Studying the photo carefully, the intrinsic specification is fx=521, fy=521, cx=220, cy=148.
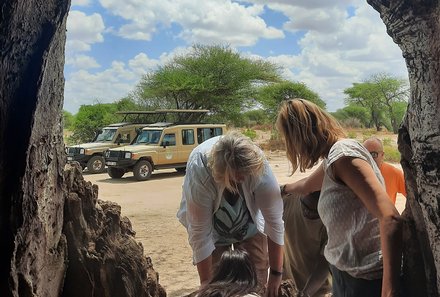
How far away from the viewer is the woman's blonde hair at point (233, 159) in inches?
92.1

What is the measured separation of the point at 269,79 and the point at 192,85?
5.43 meters

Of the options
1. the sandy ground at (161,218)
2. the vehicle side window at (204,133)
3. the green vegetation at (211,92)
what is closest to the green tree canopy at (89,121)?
the green vegetation at (211,92)

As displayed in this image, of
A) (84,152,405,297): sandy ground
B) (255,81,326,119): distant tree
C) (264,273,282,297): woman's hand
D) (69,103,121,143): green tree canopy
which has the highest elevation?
(255,81,326,119): distant tree

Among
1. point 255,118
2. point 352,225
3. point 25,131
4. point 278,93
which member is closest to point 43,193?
point 25,131

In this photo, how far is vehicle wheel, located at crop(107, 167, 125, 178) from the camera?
1523 cm

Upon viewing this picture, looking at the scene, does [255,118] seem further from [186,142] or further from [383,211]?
[383,211]

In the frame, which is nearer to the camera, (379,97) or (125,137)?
(125,137)

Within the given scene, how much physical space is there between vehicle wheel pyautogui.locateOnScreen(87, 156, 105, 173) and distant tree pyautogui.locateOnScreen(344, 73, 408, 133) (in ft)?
72.6

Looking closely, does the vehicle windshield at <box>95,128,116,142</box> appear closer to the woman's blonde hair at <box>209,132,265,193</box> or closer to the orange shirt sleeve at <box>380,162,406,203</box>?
the orange shirt sleeve at <box>380,162,406,203</box>

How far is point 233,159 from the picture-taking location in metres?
2.33

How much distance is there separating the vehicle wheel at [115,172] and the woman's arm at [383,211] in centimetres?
1377

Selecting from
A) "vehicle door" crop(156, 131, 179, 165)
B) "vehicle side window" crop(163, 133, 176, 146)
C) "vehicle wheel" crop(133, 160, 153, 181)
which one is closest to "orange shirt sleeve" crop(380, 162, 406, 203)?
"vehicle wheel" crop(133, 160, 153, 181)

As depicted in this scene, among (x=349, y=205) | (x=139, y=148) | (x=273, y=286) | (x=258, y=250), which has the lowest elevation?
(x=273, y=286)

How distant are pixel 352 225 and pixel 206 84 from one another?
2600 centimetres
